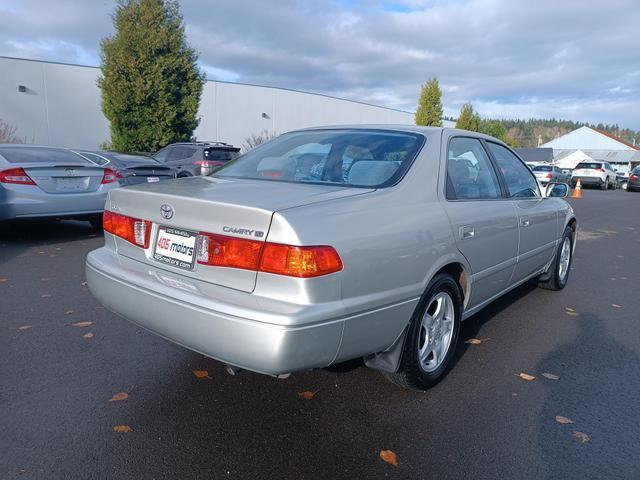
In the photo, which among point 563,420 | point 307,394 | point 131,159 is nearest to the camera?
point 563,420

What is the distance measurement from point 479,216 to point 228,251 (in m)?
1.81

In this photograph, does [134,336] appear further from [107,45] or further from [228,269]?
[107,45]

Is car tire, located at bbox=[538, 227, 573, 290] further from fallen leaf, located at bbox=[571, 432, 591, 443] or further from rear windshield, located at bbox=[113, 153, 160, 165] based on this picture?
rear windshield, located at bbox=[113, 153, 160, 165]

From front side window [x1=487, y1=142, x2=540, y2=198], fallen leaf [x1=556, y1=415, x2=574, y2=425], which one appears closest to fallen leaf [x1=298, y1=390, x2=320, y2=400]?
fallen leaf [x1=556, y1=415, x2=574, y2=425]

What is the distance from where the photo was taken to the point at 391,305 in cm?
256

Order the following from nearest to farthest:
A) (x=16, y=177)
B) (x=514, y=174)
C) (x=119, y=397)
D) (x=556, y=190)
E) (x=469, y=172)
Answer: (x=119, y=397) → (x=469, y=172) → (x=514, y=174) → (x=556, y=190) → (x=16, y=177)

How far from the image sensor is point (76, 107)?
80.4 feet

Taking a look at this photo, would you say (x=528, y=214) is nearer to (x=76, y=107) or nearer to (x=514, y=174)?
(x=514, y=174)

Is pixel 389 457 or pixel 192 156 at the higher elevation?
pixel 192 156

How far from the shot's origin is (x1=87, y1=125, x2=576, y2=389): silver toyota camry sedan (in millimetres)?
2242

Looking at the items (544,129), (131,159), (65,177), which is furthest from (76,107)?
(544,129)

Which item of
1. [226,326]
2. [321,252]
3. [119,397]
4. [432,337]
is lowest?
[119,397]

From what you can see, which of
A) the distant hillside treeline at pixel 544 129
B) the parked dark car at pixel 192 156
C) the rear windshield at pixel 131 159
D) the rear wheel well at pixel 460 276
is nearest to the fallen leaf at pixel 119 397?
the rear wheel well at pixel 460 276

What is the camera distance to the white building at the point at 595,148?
82938 millimetres
